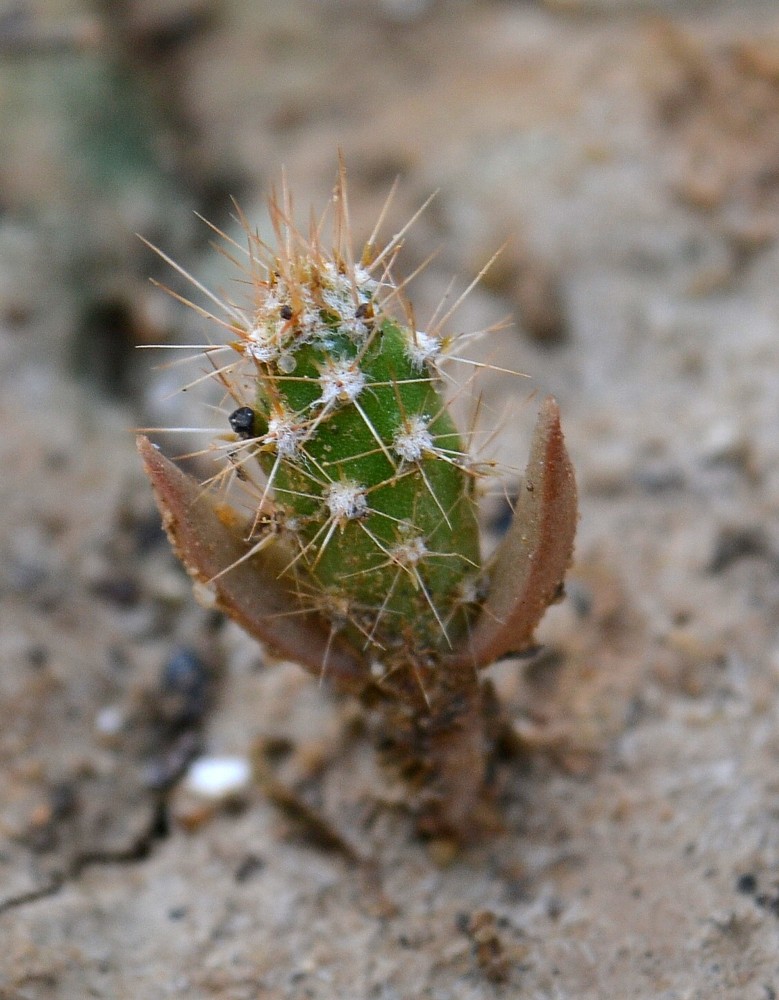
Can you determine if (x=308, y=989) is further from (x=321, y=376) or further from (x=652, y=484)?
(x=652, y=484)

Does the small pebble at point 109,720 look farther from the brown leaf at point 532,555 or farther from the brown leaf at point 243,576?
the brown leaf at point 532,555

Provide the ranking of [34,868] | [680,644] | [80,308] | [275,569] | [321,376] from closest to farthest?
[321,376] < [275,569] < [34,868] < [680,644] < [80,308]

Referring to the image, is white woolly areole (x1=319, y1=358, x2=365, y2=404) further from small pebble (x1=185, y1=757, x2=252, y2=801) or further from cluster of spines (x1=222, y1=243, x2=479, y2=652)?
small pebble (x1=185, y1=757, x2=252, y2=801)

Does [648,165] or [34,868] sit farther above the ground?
[648,165]

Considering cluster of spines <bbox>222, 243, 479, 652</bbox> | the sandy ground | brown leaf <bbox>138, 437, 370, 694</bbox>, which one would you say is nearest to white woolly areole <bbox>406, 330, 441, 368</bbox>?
cluster of spines <bbox>222, 243, 479, 652</bbox>

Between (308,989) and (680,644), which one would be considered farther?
(680,644)

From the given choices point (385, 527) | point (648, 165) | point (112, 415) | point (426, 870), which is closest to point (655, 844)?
point (426, 870)

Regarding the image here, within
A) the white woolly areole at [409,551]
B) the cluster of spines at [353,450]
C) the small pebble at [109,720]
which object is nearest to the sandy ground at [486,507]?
the small pebble at [109,720]
